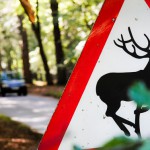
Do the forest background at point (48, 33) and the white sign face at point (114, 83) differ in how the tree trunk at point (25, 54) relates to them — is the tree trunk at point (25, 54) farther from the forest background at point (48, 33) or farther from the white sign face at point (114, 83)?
the white sign face at point (114, 83)

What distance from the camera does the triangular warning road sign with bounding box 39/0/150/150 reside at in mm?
1732

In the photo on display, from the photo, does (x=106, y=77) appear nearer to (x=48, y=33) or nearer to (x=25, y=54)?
(x=48, y=33)

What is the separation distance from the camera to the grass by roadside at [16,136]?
9469 millimetres

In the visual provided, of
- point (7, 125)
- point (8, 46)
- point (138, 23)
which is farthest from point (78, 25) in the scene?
point (8, 46)

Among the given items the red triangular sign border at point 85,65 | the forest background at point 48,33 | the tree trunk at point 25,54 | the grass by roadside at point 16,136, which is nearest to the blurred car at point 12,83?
the forest background at point 48,33

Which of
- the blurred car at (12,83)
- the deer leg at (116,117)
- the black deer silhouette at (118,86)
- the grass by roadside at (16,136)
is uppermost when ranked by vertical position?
the black deer silhouette at (118,86)

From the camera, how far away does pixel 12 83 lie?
1125 inches

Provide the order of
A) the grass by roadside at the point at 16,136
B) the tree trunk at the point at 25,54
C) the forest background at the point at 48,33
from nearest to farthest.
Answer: the grass by roadside at the point at 16,136, the forest background at the point at 48,33, the tree trunk at the point at 25,54

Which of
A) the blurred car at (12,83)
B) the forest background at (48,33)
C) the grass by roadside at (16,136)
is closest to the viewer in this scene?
the grass by roadside at (16,136)

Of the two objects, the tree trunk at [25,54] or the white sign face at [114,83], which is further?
the tree trunk at [25,54]

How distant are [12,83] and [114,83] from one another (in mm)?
27182

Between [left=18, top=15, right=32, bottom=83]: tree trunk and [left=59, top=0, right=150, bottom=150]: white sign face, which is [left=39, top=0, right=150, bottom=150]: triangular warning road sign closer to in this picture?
[left=59, top=0, right=150, bottom=150]: white sign face

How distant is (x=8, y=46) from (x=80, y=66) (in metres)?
42.8

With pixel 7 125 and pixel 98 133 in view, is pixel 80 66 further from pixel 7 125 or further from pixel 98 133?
pixel 7 125
